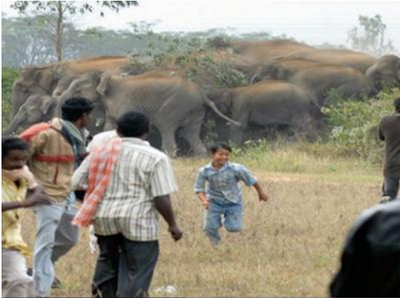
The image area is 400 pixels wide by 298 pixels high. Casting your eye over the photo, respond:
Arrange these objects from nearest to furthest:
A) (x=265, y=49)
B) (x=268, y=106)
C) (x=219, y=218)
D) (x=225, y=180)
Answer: (x=225, y=180) < (x=219, y=218) < (x=268, y=106) < (x=265, y=49)

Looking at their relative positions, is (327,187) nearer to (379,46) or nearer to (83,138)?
(83,138)

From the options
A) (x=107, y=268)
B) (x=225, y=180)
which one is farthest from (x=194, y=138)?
(x=107, y=268)

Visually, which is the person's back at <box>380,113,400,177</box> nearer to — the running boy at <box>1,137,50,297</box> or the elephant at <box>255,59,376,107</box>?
the running boy at <box>1,137,50,297</box>

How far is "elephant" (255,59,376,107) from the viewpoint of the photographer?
30812mm

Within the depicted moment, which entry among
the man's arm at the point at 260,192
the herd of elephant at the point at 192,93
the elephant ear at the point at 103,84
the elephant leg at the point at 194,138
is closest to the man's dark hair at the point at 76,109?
the man's arm at the point at 260,192

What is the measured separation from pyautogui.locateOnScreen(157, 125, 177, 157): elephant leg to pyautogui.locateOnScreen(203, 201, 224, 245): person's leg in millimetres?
16367

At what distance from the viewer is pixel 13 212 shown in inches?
311

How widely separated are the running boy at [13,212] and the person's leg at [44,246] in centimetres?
102

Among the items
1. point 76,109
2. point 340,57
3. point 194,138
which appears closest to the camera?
point 76,109

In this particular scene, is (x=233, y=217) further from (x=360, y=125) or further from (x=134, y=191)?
(x=360, y=125)

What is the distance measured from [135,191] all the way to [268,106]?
22.2 metres

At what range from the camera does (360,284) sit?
333 centimetres

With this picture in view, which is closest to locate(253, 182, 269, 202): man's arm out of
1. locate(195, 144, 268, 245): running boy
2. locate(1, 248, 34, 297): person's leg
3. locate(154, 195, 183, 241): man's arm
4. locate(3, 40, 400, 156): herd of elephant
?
locate(195, 144, 268, 245): running boy

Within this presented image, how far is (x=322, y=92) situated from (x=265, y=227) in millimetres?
18598
